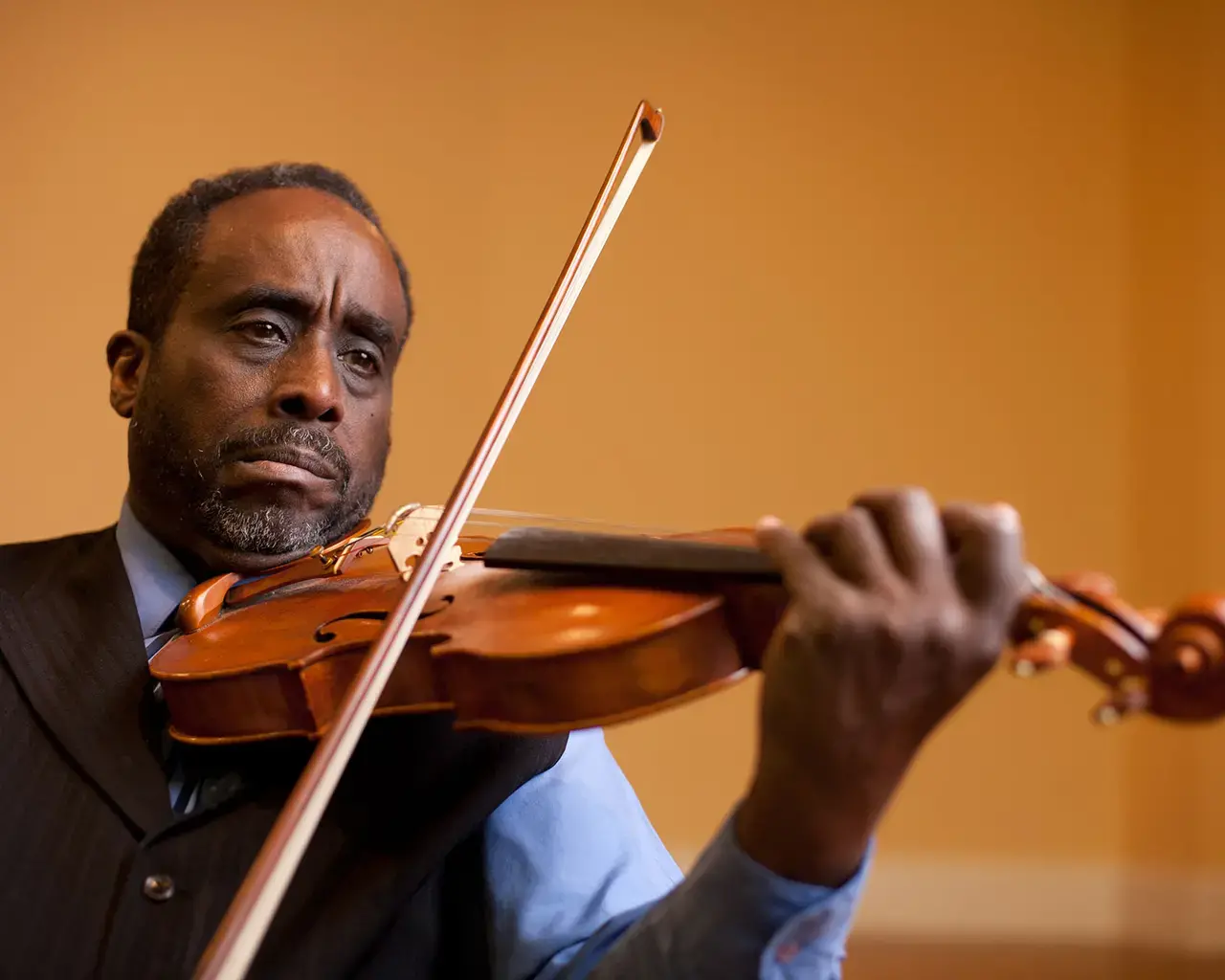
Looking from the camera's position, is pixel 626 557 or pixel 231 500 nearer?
pixel 626 557

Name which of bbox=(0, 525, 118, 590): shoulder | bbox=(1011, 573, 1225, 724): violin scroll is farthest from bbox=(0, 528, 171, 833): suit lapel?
bbox=(1011, 573, 1225, 724): violin scroll

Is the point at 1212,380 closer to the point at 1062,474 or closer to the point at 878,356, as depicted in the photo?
the point at 1062,474

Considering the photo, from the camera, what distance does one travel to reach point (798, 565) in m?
0.52

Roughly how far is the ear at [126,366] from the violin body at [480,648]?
27 cm

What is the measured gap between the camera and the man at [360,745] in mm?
517

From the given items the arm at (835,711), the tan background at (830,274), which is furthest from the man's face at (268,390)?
the tan background at (830,274)

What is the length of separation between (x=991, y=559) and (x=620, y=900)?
414 mm

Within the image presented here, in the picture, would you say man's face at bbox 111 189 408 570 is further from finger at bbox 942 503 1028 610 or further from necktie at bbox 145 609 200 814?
finger at bbox 942 503 1028 610

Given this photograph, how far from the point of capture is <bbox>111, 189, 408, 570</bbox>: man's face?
91cm

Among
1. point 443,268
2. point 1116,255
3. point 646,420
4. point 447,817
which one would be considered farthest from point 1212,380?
point 447,817

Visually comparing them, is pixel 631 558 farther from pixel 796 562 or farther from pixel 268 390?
pixel 268 390

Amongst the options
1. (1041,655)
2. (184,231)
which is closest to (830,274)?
(184,231)

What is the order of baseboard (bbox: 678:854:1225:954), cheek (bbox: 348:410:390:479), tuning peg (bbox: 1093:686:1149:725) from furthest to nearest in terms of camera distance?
1. baseboard (bbox: 678:854:1225:954)
2. cheek (bbox: 348:410:390:479)
3. tuning peg (bbox: 1093:686:1149:725)

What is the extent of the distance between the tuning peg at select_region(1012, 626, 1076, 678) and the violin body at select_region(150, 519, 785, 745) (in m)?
0.15
